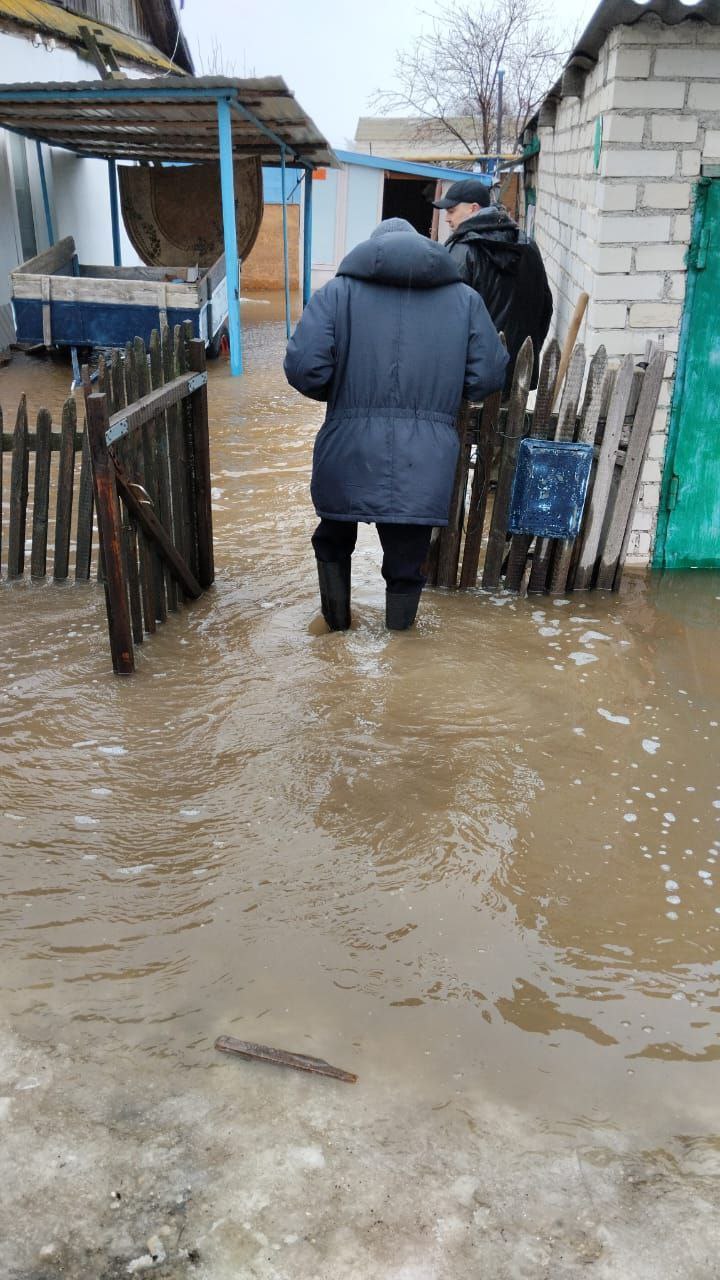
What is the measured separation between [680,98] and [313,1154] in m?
4.91

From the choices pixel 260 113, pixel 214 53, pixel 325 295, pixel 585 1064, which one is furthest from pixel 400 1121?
pixel 214 53

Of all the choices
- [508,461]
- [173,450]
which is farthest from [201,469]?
[508,461]

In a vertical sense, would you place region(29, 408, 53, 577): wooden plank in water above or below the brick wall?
below

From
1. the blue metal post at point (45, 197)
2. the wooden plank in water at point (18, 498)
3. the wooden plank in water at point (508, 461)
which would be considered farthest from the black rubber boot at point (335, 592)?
the blue metal post at point (45, 197)

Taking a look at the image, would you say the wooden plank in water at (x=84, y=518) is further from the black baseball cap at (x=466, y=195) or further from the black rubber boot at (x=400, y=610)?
the black baseball cap at (x=466, y=195)

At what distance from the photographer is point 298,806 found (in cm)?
316

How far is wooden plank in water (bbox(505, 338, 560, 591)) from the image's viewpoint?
15.1ft

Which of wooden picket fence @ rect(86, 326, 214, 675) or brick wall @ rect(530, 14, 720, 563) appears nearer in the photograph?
wooden picket fence @ rect(86, 326, 214, 675)

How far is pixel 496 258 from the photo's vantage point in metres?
5.72

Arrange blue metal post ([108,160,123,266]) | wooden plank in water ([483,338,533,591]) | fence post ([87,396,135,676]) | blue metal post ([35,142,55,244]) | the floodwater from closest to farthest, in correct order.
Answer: the floodwater
fence post ([87,396,135,676])
wooden plank in water ([483,338,533,591])
blue metal post ([35,142,55,244])
blue metal post ([108,160,123,266])

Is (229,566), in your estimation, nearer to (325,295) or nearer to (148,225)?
(325,295)

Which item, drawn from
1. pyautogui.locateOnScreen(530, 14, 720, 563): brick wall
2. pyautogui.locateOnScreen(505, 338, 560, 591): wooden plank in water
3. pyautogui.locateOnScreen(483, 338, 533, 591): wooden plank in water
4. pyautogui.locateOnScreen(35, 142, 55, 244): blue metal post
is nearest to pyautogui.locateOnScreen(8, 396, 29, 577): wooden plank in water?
pyautogui.locateOnScreen(483, 338, 533, 591): wooden plank in water

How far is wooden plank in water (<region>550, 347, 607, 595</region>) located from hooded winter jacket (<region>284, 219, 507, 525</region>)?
70cm

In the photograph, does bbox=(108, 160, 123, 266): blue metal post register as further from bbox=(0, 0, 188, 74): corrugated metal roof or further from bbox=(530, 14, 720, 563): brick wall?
bbox=(530, 14, 720, 563): brick wall
